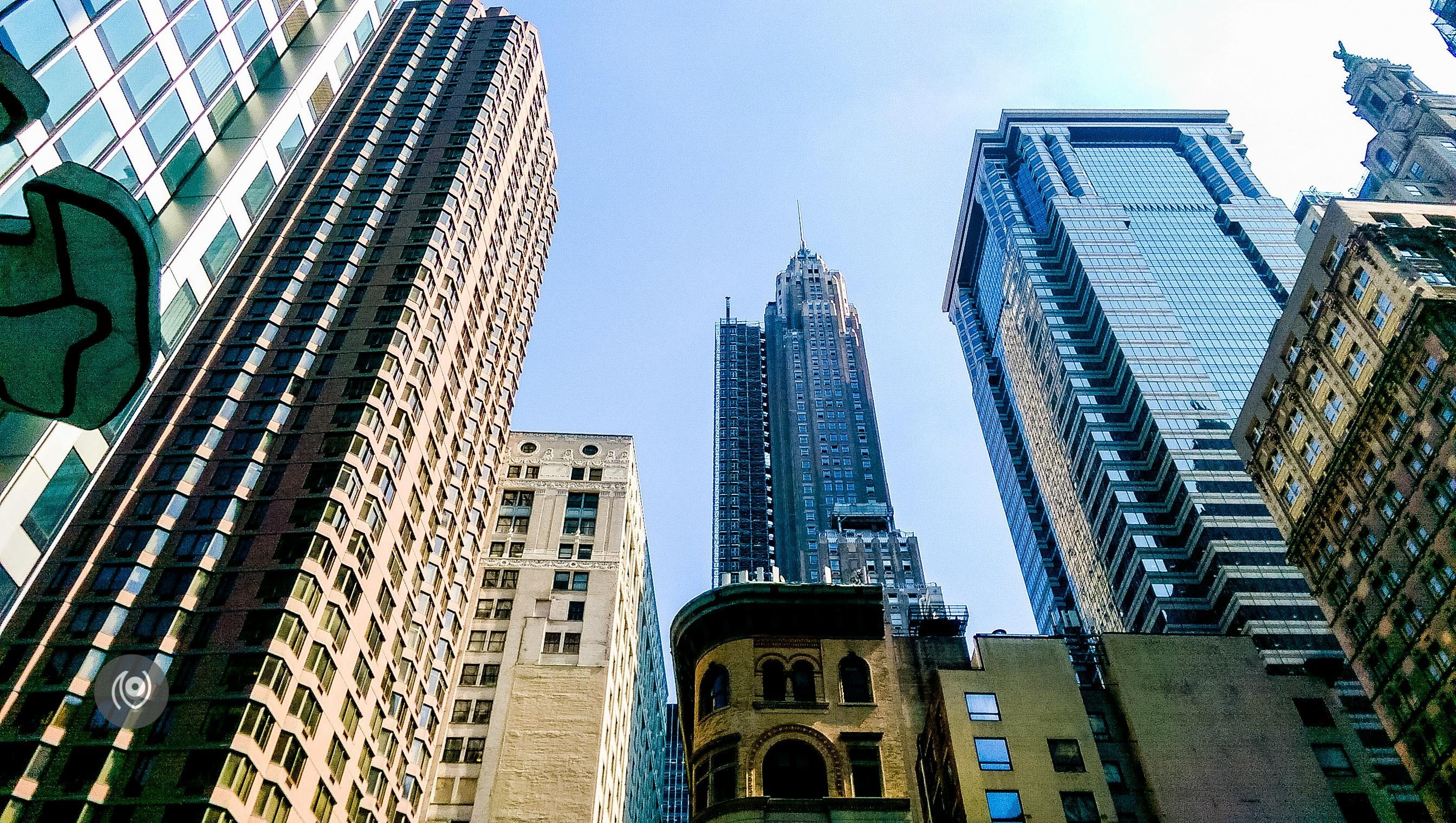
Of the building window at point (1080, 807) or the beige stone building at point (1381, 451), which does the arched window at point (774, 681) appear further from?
the beige stone building at point (1381, 451)

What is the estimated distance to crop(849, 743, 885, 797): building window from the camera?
37938 millimetres

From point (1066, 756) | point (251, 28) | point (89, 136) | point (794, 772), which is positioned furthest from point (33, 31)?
point (1066, 756)

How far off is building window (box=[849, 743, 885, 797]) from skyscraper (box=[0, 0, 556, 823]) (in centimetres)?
2717

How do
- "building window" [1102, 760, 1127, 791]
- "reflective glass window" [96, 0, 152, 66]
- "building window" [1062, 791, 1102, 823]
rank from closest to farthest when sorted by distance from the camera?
"reflective glass window" [96, 0, 152, 66]
"building window" [1062, 791, 1102, 823]
"building window" [1102, 760, 1127, 791]

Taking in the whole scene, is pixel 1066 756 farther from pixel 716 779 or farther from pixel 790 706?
pixel 716 779

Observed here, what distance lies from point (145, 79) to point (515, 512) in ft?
240

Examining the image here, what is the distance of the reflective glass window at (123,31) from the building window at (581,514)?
71.2 metres

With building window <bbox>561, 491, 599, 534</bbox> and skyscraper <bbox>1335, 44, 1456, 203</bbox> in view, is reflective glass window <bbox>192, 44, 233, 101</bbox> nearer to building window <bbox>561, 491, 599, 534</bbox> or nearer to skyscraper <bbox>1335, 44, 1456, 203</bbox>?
building window <bbox>561, 491, 599, 534</bbox>

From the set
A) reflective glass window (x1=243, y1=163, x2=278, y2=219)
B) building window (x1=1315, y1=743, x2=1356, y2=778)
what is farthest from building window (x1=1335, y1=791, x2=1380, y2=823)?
reflective glass window (x1=243, y1=163, x2=278, y2=219)

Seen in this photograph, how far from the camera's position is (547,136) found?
110 meters

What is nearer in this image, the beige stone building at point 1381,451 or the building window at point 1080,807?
the building window at point 1080,807

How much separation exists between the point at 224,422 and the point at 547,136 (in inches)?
2410

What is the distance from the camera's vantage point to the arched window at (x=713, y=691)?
4184cm

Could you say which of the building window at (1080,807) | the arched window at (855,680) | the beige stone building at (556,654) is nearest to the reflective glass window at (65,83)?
the arched window at (855,680)
